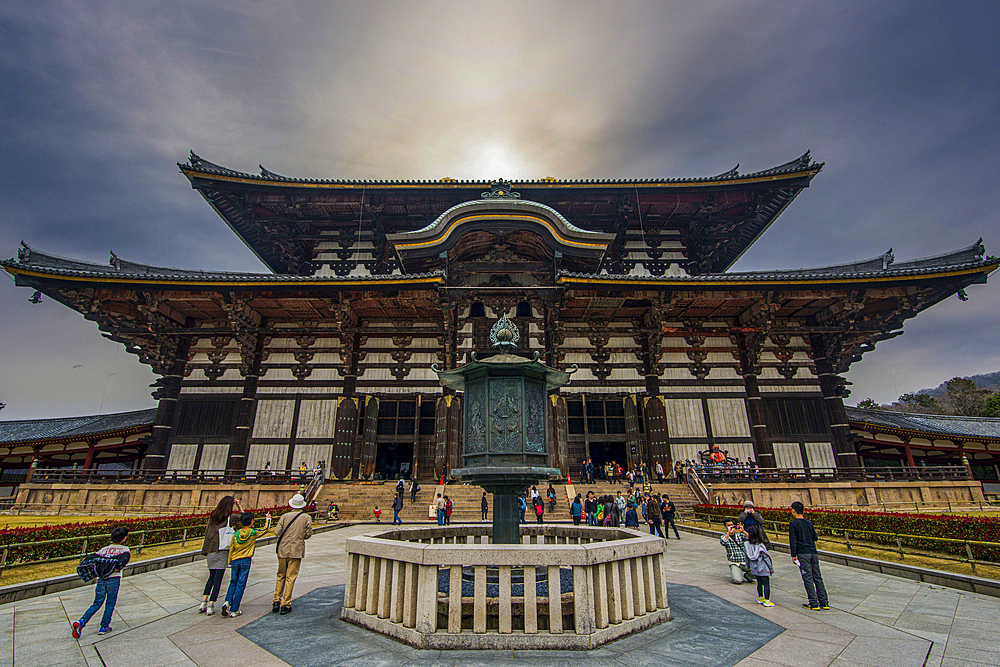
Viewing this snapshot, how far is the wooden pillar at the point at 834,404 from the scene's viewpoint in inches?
763

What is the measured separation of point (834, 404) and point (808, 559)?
1804 cm

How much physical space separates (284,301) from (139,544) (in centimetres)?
1158

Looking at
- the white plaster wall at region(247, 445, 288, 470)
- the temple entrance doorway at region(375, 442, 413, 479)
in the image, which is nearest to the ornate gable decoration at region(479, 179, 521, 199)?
the temple entrance doorway at region(375, 442, 413, 479)

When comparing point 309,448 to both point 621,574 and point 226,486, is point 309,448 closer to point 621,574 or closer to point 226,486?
point 226,486

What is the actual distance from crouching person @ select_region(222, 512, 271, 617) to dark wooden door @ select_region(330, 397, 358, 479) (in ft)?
45.6

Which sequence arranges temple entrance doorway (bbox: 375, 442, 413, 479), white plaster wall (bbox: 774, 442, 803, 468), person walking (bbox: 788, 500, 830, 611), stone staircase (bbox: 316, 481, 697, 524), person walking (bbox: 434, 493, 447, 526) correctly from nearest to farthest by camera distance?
1. person walking (bbox: 788, 500, 830, 611)
2. person walking (bbox: 434, 493, 447, 526)
3. stone staircase (bbox: 316, 481, 697, 524)
4. white plaster wall (bbox: 774, 442, 803, 468)
5. temple entrance doorway (bbox: 375, 442, 413, 479)

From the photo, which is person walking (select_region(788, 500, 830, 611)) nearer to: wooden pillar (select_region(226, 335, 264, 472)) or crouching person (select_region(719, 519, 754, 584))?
crouching person (select_region(719, 519, 754, 584))

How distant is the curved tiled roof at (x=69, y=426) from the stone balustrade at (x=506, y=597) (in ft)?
84.4

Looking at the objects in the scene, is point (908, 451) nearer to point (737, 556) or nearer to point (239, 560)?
point (737, 556)

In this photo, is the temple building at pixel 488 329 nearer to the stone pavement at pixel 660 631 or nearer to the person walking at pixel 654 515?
the person walking at pixel 654 515

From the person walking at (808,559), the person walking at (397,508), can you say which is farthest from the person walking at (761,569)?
the person walking at (397,508)

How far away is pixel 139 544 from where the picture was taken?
959cm

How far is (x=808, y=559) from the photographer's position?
5637 millimetres

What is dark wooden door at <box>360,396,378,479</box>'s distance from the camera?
19219 millimetres
